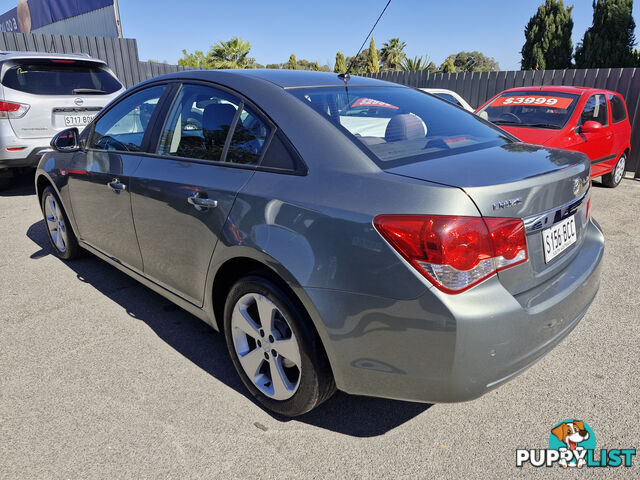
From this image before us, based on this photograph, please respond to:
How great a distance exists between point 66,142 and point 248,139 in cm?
218

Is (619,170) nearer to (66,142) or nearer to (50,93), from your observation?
(66,142)

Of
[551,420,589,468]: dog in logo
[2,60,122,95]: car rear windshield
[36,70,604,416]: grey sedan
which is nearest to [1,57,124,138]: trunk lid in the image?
[2,60,122,95]: car rear windshield

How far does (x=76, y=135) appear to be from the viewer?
3613mm

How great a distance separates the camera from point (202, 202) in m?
2.22

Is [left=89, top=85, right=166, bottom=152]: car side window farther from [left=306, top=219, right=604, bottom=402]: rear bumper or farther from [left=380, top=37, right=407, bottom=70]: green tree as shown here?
[left=380, top=37, right=407, bottom=70]: green tree

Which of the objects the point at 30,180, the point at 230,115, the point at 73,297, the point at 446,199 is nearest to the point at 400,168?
the point at 446,199

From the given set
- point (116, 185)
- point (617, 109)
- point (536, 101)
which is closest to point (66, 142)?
point (116, 185)

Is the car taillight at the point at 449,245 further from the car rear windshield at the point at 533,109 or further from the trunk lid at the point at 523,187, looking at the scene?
the car rear windshield at the point at 533,109

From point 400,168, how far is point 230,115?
991 mm

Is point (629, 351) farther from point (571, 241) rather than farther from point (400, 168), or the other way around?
point (400, 168)

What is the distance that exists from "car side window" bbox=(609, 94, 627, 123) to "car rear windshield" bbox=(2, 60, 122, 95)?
7.65m

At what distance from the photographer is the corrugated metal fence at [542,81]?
8.77 m

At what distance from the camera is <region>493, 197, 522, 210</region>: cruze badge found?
1.60 meters

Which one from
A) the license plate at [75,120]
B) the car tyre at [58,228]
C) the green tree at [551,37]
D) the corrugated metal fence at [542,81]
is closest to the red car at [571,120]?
the corrugated metal fence at [542,81]
